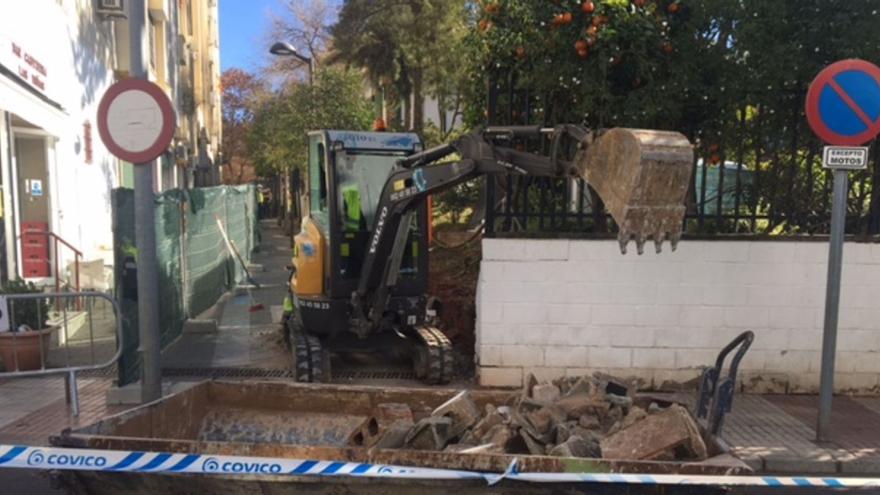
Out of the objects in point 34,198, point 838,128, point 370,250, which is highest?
point 838,128

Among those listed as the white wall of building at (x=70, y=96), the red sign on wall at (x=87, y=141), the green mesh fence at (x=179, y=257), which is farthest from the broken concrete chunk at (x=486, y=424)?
the red sign on wall at (x=87, y=141)

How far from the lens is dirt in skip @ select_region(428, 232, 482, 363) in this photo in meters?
8.01

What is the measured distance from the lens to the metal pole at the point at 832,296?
563cm

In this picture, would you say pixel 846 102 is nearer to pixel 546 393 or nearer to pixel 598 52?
pixel 598 52

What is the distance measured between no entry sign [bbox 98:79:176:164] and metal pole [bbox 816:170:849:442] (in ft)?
17.9

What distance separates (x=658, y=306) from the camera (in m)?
6.88

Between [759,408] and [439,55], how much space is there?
1347 cm

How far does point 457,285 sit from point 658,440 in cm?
534

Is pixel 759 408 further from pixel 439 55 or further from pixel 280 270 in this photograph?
pixel 439 55

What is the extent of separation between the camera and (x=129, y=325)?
21.4 feet

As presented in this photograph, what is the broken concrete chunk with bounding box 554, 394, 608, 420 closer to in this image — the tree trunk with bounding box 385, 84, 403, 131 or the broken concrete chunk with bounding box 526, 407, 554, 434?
the broken concrete chunk with bounding box 526, 407, 554, 434

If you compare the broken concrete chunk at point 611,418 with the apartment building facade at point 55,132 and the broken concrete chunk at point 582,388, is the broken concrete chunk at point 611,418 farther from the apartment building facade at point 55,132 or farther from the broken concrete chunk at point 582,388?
the apartment building facade at point 55,132

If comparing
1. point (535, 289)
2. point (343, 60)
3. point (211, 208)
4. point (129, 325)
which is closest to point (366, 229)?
point (535, 289)

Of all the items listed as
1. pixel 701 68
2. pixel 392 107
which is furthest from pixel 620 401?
pixel 392 107
